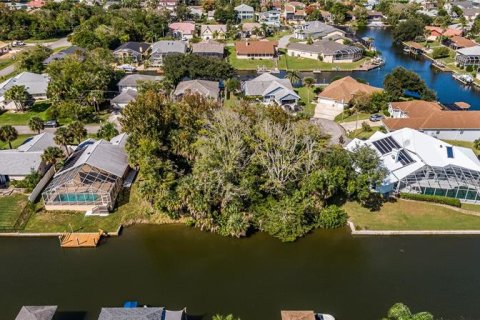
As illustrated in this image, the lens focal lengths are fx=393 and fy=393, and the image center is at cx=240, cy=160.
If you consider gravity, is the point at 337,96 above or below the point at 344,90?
below

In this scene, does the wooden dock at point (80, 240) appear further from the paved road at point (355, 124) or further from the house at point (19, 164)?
the paved road at point (355, 124)

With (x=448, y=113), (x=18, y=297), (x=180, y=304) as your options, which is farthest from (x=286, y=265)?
(x=448, y=113)

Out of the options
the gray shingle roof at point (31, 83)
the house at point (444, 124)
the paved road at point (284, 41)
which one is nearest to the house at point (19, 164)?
the gray shingle roof at point (31, 83)

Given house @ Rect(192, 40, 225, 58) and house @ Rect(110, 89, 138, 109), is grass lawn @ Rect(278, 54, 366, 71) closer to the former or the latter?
house @ Rect(192, 40, 225, 58)

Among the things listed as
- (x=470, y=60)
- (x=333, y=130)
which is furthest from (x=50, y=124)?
(x=470, y=60)

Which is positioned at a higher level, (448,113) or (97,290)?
(448,113)

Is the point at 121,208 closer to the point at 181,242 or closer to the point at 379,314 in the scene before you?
the point at 181,242

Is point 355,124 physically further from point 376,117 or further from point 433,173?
point 433,173
